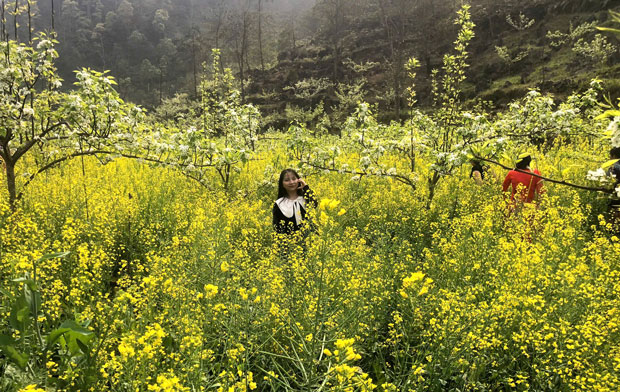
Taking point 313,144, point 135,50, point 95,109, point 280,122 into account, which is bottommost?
point 313,144

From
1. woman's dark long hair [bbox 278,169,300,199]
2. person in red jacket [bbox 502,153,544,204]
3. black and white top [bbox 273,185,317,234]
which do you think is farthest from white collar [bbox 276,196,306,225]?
person in red jacket [bbox 502,153,544,204]

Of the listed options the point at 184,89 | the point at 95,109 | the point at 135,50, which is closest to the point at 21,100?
the point at 95,109

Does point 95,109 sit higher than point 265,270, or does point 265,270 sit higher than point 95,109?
point 95,109

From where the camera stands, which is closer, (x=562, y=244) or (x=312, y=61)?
(x=562, y=244)

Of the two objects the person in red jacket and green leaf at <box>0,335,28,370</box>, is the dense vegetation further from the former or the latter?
the person in red jacket

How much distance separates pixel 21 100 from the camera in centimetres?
397

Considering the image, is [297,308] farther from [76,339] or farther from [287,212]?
[287,212]

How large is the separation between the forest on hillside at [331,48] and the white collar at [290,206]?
3.39m

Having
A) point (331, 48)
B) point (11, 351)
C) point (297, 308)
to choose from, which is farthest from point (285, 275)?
point (331, 48)

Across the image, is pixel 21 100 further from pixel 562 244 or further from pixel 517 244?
pixel 562 244

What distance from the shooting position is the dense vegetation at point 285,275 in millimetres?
1860

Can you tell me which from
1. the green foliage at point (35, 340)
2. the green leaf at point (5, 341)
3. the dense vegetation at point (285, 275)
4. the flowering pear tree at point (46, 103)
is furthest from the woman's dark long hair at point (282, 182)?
the green leaf at point (5, 341)

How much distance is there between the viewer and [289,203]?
16.6 ft

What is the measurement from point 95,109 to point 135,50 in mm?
84170
